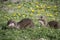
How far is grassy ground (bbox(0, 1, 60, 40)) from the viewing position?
348 inches

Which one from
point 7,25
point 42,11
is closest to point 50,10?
point 42,11

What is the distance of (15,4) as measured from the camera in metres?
12.9

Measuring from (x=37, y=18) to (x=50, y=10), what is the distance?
139 cm

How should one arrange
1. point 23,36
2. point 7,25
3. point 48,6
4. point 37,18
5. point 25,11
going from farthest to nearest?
point 48,6
point 25,11
point 37,18
point 7,25
point 23,36

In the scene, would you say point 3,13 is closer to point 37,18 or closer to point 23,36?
point 37,18

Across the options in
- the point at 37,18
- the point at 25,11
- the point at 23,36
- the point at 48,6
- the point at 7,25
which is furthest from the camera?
the point at 48,6

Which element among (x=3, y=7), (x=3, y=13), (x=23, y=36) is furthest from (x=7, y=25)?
(x=3, y=7)

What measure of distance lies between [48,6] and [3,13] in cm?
229

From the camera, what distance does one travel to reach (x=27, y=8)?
489 inches

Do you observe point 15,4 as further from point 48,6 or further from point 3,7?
point 48,6

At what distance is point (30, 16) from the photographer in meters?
11.5

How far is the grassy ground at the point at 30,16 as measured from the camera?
884 cm

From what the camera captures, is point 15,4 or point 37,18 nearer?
point 37,18

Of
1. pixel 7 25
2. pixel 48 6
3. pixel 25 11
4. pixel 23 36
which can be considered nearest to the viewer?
pixel 23 36
